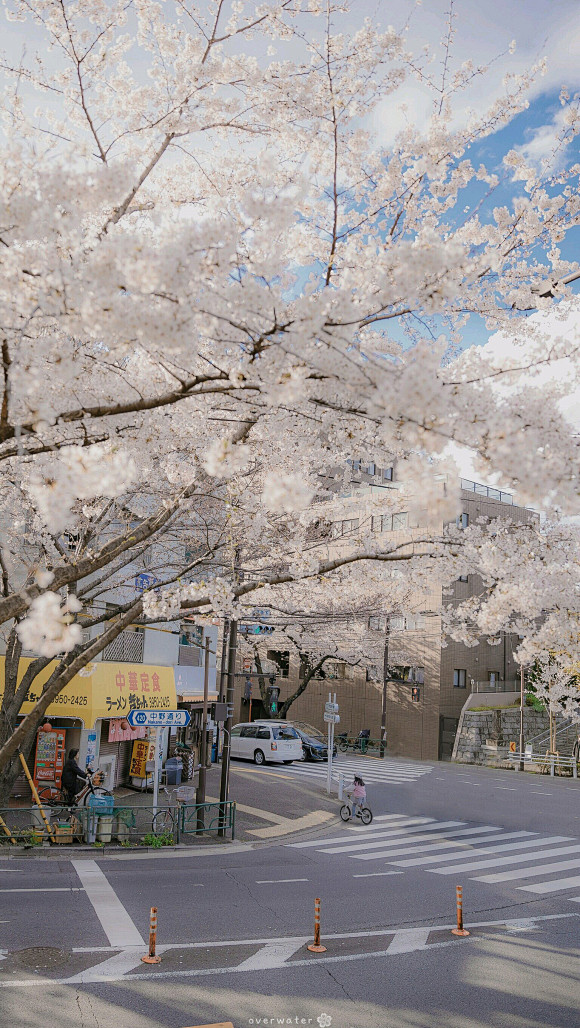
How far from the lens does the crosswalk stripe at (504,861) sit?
1371 cm

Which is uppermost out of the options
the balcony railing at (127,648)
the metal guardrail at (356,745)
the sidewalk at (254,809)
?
the balcony railing at (127,648)

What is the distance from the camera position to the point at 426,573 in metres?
8.69

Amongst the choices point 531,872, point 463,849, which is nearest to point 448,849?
point 463,849

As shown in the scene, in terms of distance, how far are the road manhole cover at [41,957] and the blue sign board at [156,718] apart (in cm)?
722

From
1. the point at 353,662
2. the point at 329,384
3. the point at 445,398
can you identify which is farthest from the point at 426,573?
the point at 353,662

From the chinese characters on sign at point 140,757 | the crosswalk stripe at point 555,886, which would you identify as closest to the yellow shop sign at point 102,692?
the chinese characters on sign at point 140,757

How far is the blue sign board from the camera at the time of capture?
1581cm

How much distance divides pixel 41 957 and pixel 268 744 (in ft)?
76.0

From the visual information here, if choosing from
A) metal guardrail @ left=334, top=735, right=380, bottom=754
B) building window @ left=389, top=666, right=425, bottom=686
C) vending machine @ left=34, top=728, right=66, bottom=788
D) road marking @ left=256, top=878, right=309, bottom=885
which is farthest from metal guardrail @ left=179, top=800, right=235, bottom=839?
building window @ left=389, top=666, right=425, bottom=686

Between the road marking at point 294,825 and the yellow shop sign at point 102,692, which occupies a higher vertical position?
the yellow shop sign at point 102,692

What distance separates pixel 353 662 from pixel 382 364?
124 feet

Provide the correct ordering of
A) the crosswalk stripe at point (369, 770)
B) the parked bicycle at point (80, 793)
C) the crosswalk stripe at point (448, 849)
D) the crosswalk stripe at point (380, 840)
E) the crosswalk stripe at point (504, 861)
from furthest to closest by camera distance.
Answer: the crosswalk stripe at point (369, 770)
the parked bicycle at point (80, 793)
the crosswalk stripe at point (380, 840)
the crosswalk stripe at point (448, 849)
the crosswalk stripe at point (504, 861)

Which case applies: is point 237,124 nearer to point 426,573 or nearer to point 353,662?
point 426,573

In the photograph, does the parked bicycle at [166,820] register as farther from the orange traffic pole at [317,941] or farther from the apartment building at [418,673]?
the apartment building at [418,673]
